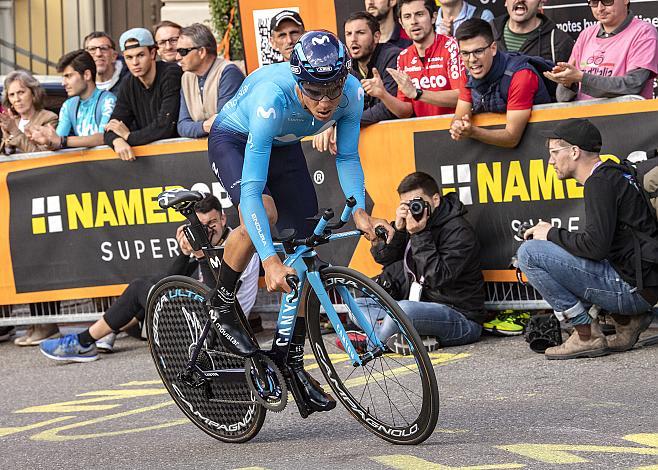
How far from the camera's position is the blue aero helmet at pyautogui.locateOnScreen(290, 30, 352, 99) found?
5.67 meters

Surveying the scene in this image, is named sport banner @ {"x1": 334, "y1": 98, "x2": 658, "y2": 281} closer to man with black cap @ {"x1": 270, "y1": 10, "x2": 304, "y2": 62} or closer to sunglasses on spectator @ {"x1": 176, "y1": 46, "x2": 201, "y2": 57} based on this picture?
man with black cap @ {"x1": 270, "y1": 10, "x2": 304, "y2": 62}

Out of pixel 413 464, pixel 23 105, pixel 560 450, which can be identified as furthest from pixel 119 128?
pixel 560 450

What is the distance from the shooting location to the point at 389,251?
921 cm

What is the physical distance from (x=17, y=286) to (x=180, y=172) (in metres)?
1.93

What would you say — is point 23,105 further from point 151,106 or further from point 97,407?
point 97,407

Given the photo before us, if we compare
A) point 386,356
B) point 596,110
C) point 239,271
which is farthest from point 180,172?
point 386,356

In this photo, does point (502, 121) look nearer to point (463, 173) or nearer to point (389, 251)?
point (463, 173)

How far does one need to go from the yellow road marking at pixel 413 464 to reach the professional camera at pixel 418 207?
301cm

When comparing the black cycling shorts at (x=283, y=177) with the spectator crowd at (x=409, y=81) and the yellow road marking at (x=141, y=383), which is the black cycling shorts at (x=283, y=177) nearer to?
the spectator crowd at (x=409, y=81)

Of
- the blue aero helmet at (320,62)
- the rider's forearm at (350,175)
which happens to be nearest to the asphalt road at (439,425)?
the rider's forearm at (350,175)

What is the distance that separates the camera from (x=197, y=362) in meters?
6.63

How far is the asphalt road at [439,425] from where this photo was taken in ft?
18.6

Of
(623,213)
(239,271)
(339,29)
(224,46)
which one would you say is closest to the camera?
(239,271)

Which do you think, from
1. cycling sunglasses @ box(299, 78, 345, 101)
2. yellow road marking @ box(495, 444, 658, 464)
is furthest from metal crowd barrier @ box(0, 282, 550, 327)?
yellow road marking @ box(495, 444, 658, 464)
